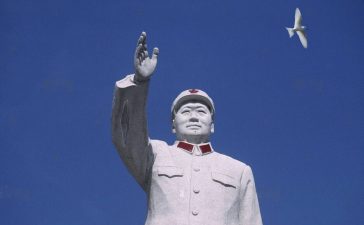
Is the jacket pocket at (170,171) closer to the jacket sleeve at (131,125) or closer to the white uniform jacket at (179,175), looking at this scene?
the white uniform jacket at (179,175)

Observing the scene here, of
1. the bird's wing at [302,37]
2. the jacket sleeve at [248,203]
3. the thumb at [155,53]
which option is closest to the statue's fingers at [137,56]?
the thumb at [155,53]

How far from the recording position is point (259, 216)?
1012 cm

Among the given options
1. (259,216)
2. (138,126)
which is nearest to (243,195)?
(259,216)

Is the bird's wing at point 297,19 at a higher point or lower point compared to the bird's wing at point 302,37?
higher

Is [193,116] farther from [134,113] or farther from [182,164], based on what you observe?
[134,113]

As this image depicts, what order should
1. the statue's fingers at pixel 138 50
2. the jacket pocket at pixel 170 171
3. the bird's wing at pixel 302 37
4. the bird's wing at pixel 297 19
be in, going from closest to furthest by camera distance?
the statue's fingers at pixel 138 50 → the jacket pocket at pixel 170 171 → the bird's wing at pixel 302 37 → the bird's wing at pixel 297 19

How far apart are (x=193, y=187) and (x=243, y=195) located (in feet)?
2.70

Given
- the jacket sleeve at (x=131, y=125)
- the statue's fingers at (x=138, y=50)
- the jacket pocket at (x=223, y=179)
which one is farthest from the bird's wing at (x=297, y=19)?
the statue's fingers at (x=138, y=50)

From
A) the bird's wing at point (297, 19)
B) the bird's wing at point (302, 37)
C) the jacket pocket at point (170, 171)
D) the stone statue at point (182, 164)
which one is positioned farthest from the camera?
the bird's wing at point (297, 19)

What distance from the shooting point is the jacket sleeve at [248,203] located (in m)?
9.99

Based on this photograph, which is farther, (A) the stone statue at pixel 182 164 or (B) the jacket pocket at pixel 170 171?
(B) the jacket pocket at pixel 170 171

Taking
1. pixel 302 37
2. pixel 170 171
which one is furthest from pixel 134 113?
pixel 302 37

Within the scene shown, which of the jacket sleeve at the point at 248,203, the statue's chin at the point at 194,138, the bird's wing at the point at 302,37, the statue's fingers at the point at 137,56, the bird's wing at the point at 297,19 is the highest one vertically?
the bird's wing at the point at 297,19

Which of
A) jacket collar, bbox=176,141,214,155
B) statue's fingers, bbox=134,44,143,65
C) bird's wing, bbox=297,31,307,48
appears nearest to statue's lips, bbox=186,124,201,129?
jacket collar, bbox=176,141,214,155
